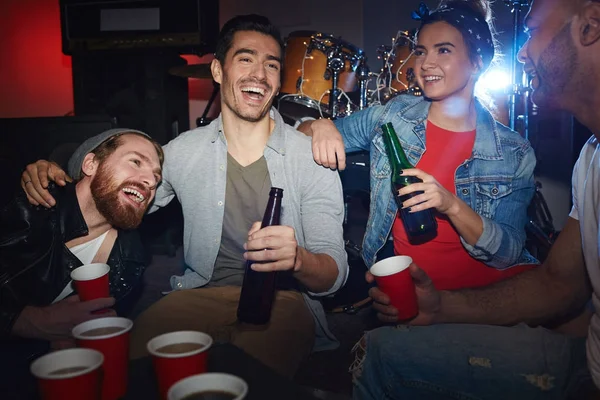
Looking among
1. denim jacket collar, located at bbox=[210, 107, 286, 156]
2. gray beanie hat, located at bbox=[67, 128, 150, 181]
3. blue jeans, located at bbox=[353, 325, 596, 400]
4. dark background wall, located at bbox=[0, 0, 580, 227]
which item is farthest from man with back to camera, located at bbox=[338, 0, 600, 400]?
dark background wall, located at bbox=[0, 0, 580, 227]

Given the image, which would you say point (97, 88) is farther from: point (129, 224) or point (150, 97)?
point (129, 224)

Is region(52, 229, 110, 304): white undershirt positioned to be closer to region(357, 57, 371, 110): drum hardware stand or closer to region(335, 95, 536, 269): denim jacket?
region(335, 95, 536, 269): denim jacket

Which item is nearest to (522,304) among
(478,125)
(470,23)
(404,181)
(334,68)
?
(404,181)

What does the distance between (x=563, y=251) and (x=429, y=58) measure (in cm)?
134

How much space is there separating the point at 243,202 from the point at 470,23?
155cm

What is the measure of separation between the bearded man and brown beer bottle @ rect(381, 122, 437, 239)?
1.11m

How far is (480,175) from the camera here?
2.43m

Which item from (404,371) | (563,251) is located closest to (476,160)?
(563,251)

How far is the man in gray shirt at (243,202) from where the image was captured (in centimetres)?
196

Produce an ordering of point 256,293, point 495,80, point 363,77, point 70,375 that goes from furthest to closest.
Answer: point 495,80, point 363,77, point 256,293, point 70,375

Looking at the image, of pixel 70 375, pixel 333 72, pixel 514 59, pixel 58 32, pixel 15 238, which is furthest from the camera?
pixel 58 32

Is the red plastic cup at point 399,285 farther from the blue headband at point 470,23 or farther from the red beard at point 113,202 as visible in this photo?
the blue headband at point 470,23

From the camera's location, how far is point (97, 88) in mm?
4926

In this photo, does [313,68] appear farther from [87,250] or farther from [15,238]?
[15,238]
